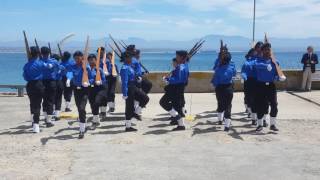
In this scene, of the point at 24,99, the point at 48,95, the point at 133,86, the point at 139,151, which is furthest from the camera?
the point at 24,99

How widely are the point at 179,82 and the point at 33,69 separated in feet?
9.42

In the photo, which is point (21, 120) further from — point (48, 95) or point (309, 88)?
point (309, 88)

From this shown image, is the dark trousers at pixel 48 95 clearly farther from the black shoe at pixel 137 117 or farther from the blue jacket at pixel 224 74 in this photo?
the blue jacket at pixel 224 74

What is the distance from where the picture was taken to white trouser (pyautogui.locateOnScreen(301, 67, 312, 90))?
18734 mm

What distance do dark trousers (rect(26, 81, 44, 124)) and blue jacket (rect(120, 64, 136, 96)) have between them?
164 cm

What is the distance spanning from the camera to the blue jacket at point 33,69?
11180mm

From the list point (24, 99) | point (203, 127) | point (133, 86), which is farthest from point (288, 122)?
point (24, 99)

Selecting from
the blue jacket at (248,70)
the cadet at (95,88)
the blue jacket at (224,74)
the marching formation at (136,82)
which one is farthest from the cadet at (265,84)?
the cadet at (95,88)

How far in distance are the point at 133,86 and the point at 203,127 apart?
5.58ft

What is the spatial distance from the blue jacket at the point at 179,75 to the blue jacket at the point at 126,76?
2.61ft

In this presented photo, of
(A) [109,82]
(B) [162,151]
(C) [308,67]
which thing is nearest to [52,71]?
(A) [109,82]

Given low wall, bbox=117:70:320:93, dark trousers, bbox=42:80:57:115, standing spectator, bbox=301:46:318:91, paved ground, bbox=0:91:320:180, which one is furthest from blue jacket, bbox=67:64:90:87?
standing spectator, bbox=301:46:318:91

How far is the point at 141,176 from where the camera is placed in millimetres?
7777

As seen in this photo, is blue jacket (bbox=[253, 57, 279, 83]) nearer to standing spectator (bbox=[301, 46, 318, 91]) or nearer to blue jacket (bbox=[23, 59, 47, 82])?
blue jacket (bbox=[23, 59, 47, 82])
